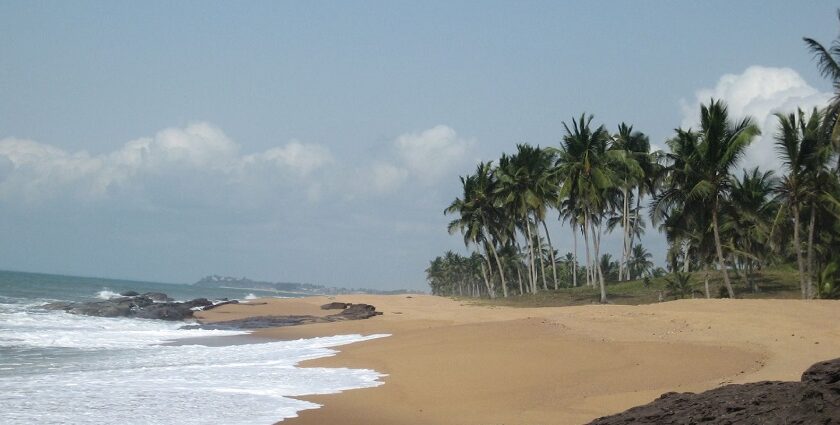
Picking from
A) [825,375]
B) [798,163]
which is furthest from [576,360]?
[798,163]

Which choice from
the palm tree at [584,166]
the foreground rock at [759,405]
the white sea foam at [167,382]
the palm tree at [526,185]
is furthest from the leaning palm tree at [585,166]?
the foreground rock at [759,405]

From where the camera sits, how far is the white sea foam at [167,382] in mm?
9523

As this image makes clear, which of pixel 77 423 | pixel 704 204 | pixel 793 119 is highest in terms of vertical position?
pixel 793 119

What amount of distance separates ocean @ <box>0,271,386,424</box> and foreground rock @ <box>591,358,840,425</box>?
207 inches

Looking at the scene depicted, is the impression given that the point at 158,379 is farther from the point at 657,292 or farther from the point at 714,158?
the point at 657,292

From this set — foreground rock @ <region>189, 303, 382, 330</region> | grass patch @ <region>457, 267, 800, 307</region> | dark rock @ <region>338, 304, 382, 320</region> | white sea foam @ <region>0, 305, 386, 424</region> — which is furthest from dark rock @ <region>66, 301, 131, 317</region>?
grass patch @ <region>457, 267, 800, 307</region>

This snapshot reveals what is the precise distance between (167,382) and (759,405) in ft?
33.8

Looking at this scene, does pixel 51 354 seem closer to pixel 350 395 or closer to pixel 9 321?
pixel 350 395

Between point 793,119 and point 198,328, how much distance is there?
25.2 metres

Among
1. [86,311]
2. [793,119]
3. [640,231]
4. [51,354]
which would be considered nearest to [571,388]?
[51,354]

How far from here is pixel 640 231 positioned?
200ft

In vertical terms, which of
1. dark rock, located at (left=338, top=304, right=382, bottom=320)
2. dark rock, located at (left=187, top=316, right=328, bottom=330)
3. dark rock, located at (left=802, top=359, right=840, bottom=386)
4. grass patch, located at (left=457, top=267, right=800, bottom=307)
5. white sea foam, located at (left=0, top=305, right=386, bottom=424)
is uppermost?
grass patch, located at (left=457, top=267, right=800, bottom=307)

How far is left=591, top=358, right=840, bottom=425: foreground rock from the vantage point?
470 cm

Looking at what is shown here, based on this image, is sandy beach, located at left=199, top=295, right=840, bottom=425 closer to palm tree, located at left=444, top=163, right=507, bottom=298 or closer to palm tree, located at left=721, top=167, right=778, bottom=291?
palm tree, located at left=721, top=167, right=778, bottom=291
